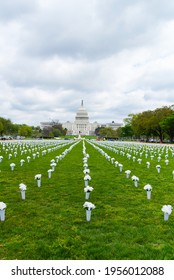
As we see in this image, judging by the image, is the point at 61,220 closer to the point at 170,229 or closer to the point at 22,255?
the point at 22,255

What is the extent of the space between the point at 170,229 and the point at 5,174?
966 centimetres

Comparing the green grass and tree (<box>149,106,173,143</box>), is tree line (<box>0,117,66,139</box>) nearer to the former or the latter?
tree (<box>149,106,173,143</box>)

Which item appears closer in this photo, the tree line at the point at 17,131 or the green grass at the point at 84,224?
the green grass at the point at 84,224

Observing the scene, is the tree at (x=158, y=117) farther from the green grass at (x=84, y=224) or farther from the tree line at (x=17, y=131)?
the green grass at (x=84, y=224)

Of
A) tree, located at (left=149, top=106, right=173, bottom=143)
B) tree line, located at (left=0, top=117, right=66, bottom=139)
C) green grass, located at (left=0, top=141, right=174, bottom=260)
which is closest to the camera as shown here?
green grass, located at (left=0, top=141, right=174, bottom=260)

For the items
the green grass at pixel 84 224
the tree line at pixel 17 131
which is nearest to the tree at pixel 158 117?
the tree line at pixel 17 131

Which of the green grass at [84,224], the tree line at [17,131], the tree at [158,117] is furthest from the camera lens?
the tree line at [17,131]

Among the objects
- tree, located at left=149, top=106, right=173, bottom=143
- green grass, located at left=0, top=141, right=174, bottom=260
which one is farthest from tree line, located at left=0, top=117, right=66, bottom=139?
green grass, located at left=0, top=141, right=174, bottom=260

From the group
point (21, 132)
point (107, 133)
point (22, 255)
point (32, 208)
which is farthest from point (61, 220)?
point (107, 133)

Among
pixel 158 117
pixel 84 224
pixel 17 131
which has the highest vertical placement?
pixel 158 117

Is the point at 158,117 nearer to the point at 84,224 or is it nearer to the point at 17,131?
the point at 17,131

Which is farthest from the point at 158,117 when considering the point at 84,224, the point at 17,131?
the point at 84,224

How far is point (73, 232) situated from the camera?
599cm

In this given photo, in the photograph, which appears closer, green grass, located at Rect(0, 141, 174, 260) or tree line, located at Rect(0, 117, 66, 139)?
green grass, located at Rect(0, 141, 174, 260)
